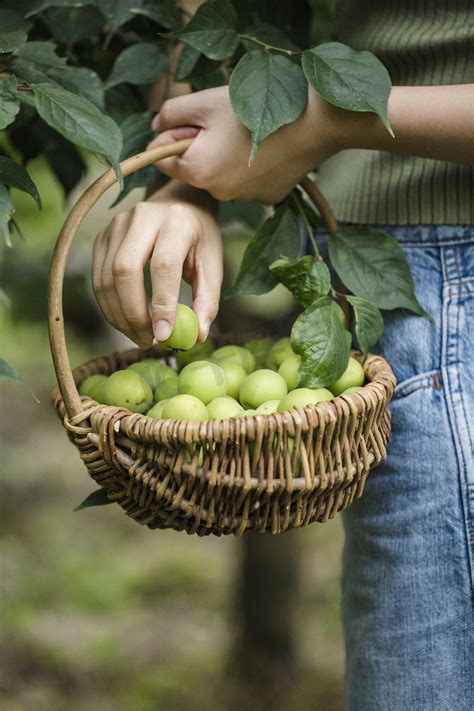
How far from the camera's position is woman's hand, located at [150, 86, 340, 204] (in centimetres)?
88

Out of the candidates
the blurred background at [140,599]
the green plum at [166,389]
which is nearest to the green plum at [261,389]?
the green plum at [166,389]

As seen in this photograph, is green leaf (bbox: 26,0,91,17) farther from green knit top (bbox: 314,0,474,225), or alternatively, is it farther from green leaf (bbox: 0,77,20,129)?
green knit top (bbox: 314,0,474,225)

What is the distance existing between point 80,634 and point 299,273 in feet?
5.70

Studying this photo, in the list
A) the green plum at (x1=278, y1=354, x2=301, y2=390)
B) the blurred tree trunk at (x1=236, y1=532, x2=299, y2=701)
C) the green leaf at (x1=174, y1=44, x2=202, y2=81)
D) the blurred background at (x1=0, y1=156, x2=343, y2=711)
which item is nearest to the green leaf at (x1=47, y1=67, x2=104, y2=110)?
the green leaf at (x1=174, y1=44, x2=202, y2=81)

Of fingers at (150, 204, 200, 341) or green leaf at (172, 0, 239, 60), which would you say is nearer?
fingers at (150, 204, 200, 341)

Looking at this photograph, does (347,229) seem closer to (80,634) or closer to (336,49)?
(336,49)

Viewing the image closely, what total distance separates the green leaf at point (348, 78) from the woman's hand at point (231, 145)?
1.6 inches

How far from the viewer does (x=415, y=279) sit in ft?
3.24

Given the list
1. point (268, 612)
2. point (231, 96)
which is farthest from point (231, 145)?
point (268, 612)

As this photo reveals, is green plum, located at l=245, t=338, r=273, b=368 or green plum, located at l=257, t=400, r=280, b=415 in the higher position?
green plum, located at l=257, t=400, r=280, b=415

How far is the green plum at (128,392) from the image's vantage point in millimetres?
890

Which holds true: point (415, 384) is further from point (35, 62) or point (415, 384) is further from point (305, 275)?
point (35, 62)

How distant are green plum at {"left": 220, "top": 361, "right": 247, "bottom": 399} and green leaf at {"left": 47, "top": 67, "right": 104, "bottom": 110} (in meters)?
0.41

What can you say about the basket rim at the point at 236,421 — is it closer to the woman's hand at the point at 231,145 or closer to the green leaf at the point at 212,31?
the woman's hand at the point at 231,145
